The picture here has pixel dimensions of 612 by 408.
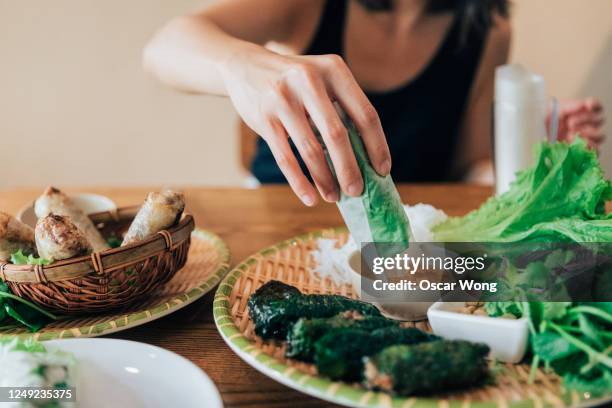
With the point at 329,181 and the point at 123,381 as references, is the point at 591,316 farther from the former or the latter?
the point at 123,381

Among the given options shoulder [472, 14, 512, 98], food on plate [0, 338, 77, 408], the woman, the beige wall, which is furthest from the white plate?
the beige wall

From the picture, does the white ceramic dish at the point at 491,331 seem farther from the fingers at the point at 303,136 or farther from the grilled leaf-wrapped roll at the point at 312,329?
the fingers at the point at 303,136

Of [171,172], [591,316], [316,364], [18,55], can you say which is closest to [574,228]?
[591,316]

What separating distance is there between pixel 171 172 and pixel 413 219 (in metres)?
1.70

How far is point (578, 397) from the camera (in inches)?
20.2

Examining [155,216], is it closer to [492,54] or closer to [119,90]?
[492,54]

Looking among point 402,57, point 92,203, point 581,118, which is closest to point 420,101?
point 402,57

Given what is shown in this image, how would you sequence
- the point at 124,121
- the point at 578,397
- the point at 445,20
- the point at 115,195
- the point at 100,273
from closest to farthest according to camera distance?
1. the point at 578,397
2. the point at 100,273
3. the point at 115,195
4. the point at 445,20
5. the point at 124,121

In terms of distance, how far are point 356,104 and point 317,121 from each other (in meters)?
0.05

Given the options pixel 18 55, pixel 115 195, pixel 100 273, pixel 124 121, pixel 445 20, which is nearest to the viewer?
pixel 100 273

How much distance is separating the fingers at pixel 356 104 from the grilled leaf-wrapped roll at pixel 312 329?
21 centimetres

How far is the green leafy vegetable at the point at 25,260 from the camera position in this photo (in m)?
0.68

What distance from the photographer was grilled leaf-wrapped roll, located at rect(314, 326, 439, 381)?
55 cm

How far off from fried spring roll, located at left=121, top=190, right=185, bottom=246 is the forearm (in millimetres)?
232
